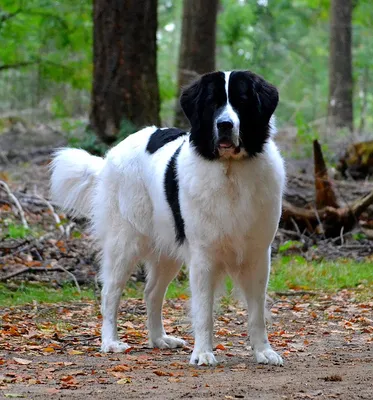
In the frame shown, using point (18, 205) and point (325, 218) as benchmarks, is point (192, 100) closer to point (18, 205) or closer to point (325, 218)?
point (18, 205)

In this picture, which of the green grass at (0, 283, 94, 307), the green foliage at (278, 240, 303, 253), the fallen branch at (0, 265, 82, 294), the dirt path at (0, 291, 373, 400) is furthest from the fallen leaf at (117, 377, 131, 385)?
the green foliage at (278, 240, 303, 253)

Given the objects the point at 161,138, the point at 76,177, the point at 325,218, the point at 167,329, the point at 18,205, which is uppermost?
the point at 161,138

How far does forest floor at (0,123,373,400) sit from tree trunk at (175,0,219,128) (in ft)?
15.2

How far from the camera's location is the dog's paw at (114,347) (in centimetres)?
610

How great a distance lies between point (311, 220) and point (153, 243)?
17.5ft

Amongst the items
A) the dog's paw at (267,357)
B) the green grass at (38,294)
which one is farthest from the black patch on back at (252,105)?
the green grass at (38,294)

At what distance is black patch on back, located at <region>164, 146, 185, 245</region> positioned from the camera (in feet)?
19.0

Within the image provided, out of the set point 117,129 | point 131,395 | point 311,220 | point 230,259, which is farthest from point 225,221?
point 117,129

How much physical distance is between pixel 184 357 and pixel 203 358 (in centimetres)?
51

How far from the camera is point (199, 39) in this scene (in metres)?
16.4

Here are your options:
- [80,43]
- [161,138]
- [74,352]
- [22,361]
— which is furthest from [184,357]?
[80,43]

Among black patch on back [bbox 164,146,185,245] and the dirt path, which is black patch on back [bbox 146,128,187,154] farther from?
the dirt path

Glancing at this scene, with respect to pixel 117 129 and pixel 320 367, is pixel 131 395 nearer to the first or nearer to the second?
pixel 320 367

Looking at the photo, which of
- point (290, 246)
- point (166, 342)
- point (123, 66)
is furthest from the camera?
point (123, 66)
